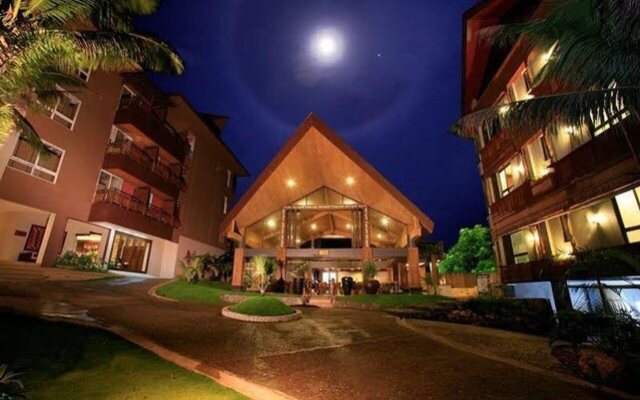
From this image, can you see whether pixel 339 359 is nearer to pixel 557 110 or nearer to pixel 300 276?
pixel 557 110

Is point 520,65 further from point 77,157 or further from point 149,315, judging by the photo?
point 77,157

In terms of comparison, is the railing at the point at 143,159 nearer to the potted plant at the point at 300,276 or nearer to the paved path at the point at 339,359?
the potted plant at the point at 300,276

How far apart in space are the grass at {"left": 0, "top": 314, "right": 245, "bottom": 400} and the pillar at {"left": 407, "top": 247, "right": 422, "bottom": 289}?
49.0ft

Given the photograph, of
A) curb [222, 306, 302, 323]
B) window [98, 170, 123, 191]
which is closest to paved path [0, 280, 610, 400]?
curb [222, 306, 302, 323]

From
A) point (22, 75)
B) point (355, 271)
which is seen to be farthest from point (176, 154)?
point (22, 75)

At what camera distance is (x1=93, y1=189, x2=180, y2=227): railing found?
1827 centimetres

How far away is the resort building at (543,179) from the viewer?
8586mm

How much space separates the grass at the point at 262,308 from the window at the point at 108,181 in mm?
15545

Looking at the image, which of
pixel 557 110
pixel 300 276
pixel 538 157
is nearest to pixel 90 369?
pixel 557 110

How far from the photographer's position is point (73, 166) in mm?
16844

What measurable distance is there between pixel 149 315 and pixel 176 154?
785 inches

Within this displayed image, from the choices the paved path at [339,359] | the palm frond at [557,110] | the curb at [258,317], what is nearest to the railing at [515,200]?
the palm frond at [557,110]

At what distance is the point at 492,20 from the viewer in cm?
1549

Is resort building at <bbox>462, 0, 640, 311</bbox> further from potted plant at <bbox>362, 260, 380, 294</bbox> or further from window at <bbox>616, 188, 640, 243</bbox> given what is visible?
potted plant at <bbox>362, 260, 380, 294</bbox>
